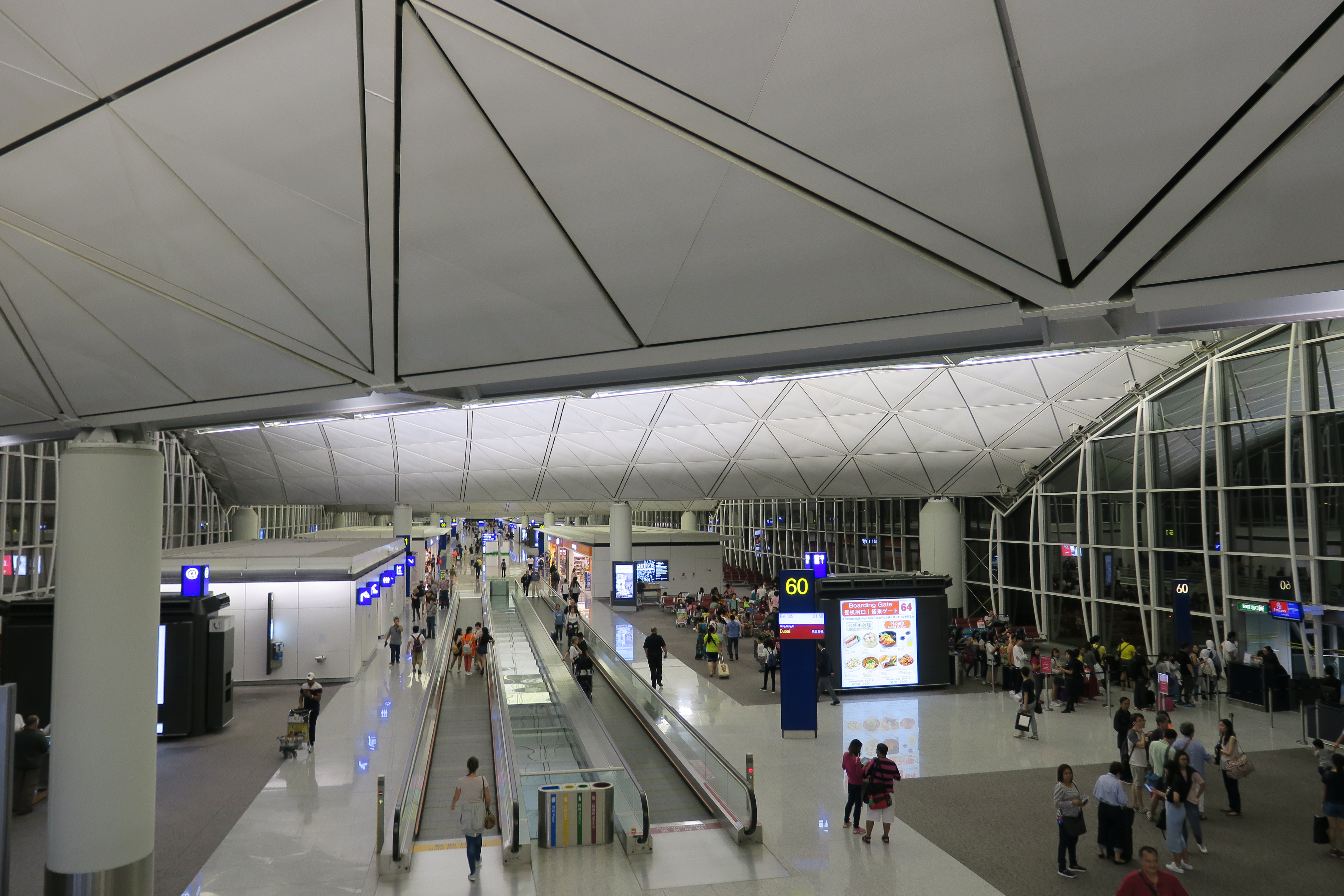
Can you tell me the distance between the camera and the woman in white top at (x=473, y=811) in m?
9.77

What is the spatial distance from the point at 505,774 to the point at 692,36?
11530 millimetres

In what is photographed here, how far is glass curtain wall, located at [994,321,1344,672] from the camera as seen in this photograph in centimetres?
1989

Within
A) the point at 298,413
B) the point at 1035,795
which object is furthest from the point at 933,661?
the point at 298,413

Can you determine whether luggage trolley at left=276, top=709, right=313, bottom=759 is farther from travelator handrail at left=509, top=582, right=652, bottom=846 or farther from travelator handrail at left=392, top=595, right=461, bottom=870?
travelator handrail at left=509, top=582, right=652, bottom=846

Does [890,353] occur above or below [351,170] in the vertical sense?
below

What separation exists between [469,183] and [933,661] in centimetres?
1986

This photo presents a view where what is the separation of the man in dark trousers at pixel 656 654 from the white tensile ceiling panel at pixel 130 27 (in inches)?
697

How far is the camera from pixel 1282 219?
3.70m

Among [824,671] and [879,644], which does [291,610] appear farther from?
[879,644]

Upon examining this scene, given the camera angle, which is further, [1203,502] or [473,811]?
[1203,502]

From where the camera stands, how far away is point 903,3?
3.41 m

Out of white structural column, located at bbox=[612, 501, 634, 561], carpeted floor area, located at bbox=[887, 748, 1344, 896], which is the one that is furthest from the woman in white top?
white structural column, located at bbox=[612, 501, 634, 561]

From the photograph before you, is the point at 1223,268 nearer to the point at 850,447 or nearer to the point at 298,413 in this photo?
the point at 298,413

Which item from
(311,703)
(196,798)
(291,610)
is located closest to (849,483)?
(291,610)
